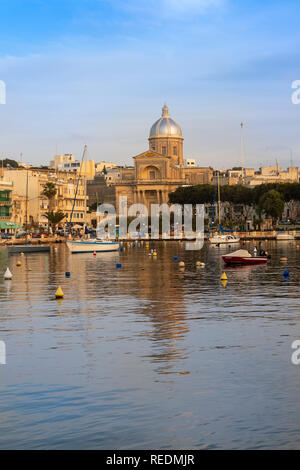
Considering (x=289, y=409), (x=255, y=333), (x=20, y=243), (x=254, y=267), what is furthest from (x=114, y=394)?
(x=20, y=243)

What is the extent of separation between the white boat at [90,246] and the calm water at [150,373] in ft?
204

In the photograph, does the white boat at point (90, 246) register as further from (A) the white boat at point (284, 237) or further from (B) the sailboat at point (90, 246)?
(A) the white boat at point (284, 237)

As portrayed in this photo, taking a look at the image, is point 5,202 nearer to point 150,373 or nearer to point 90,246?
point 90,246

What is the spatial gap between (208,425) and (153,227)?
544 feet

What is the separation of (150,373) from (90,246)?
8562cm

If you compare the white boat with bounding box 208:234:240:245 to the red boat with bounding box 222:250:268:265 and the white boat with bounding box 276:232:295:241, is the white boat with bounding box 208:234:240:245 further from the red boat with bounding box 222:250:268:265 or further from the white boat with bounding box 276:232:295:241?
the red boat with bounding box 222:250:268:265

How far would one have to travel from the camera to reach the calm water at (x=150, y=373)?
52.5 feet

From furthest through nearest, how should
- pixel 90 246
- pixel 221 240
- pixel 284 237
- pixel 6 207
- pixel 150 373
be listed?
1. pixel 6 207
2. pixel 284 237
3. pixel 221 240
4. pixel 90 246
5. pixel 150 373

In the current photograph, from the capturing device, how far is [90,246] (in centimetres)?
10631

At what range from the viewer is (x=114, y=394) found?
18969mm

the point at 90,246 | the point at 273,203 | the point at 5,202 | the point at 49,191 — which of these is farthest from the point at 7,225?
the point at 90,246

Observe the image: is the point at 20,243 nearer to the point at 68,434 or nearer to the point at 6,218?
the point at 6,218

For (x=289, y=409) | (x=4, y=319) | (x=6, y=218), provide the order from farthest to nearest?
(x=6, y=218), (x=4, y=319), (x=289, y=409)

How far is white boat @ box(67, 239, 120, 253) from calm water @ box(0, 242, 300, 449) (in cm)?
6220
